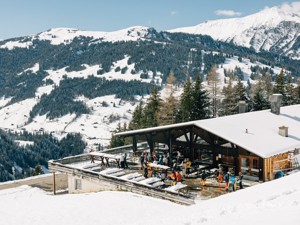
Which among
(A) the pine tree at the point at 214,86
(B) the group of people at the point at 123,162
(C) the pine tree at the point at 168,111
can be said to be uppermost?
(A) the pine tree at the point at 214,86

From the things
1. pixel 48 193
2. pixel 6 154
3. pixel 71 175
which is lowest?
pixel 6 154

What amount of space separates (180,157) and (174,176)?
5.08 m

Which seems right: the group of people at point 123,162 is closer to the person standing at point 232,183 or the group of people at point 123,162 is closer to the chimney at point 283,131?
the person standing at point 232,183

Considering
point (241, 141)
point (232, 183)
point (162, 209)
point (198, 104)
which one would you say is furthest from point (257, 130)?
point (198, 104)

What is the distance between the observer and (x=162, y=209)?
21594mm

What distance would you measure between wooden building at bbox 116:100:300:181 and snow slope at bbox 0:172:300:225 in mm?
3734

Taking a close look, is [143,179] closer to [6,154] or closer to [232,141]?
[232,141]

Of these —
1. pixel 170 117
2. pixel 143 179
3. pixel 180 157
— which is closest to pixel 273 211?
pixel 143 179

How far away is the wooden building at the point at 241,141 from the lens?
25062 mm

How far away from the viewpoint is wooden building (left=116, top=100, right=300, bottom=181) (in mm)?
25062

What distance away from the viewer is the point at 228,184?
76.6 feet

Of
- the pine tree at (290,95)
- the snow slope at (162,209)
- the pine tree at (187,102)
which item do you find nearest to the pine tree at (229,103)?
the pine tree at (187,102)

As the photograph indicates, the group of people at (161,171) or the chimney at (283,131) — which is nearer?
the group of people at (161,171)

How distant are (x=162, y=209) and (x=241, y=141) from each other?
22.5 ft
